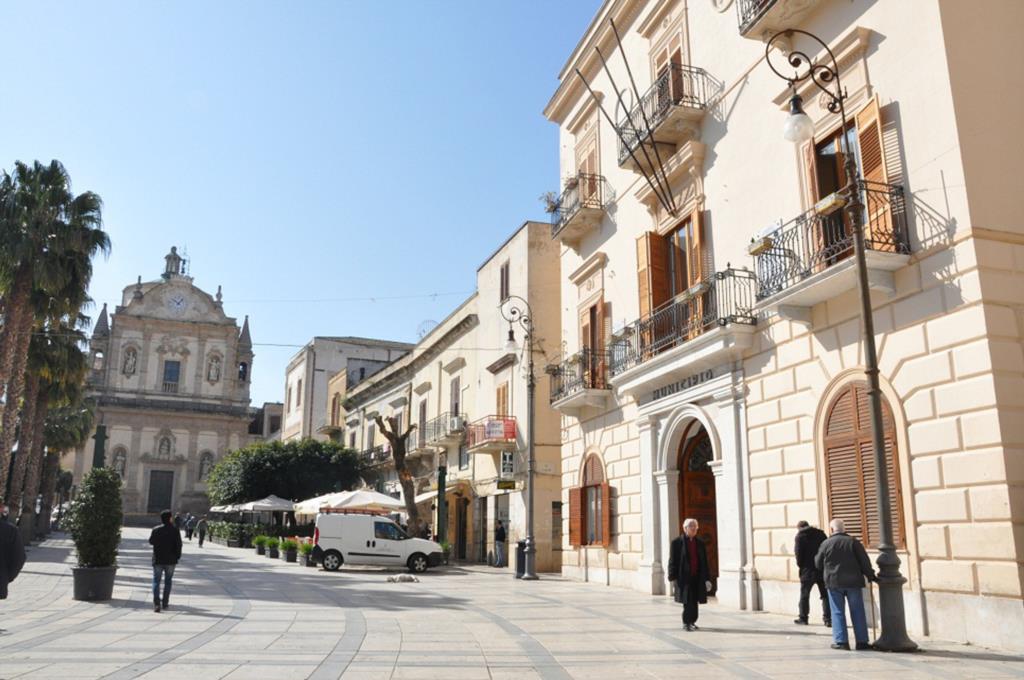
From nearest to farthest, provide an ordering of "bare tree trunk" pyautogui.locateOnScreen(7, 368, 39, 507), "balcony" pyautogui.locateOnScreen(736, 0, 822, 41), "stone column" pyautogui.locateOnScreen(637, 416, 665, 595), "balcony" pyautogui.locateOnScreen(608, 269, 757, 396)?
"balcony" pyautogui.locateOnScreen(736, 0, 822, 41)
"balcony" pyautogui.locateOnScreen(608, 269, 757, 396)
"stone column" pyautogui.locateOnScreen(637, 416, 665, 595)
"bare tree trunk" pyautogui.locateOnScreen(7, 368, 39, 507)

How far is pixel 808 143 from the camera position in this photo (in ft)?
41.5

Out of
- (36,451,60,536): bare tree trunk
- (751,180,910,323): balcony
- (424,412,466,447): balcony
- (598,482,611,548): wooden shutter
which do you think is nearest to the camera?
(751,180,910,323): balcony

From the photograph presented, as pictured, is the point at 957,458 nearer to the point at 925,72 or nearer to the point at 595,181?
the point at 925,72

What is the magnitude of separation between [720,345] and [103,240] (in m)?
19.7

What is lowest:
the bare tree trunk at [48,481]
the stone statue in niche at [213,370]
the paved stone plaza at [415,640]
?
the paved stone plaza at [415,640]

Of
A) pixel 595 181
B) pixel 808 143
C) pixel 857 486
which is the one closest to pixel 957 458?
pixel 857 486

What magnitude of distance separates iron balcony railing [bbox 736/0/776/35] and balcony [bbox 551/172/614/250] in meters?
7.05

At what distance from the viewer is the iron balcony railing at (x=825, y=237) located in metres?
10.9

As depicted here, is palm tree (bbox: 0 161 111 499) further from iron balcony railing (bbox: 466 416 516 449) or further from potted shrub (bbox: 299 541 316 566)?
iron balcony railing (bbox: 466 416 516 449)

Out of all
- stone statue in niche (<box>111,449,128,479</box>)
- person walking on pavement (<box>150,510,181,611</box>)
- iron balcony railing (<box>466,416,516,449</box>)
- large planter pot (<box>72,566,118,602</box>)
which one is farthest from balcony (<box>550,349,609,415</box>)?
stone statue in niche (<box>111,449,128,479</box>)

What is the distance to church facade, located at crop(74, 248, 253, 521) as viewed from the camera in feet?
A: 222

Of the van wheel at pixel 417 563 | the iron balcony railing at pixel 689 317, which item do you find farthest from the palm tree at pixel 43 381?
the iron balcony railing at pixel 689 317

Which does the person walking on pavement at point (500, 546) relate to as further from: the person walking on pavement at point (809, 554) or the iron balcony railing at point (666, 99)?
the person walking on pavement at point (809, 554)

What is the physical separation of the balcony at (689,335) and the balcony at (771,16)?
3.76 meters
